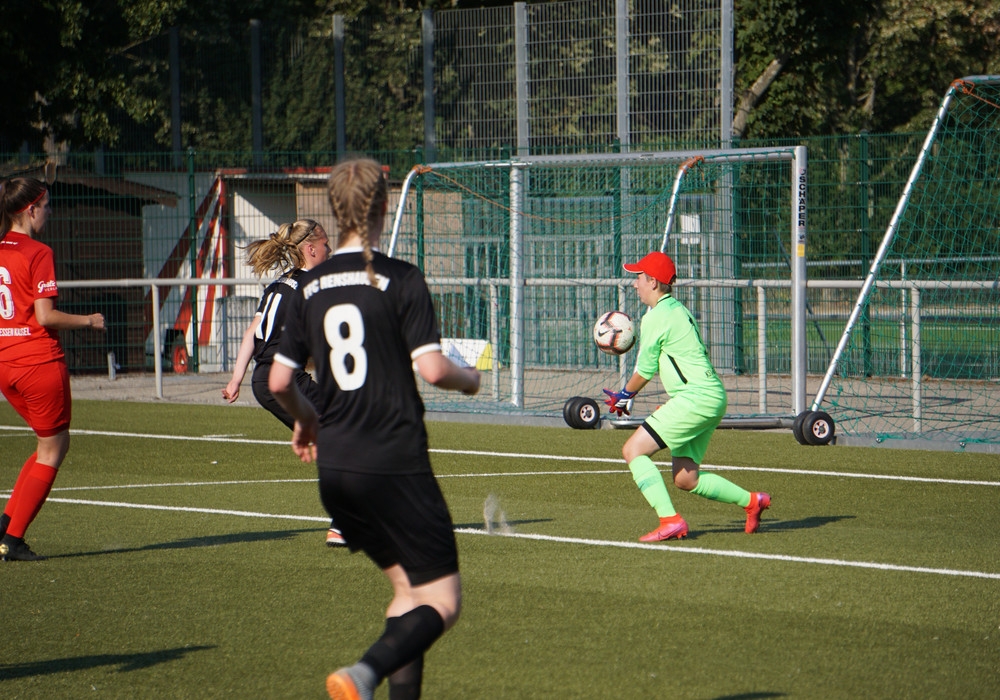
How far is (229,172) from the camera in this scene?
1991 centimetres

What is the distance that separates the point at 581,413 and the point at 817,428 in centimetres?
268

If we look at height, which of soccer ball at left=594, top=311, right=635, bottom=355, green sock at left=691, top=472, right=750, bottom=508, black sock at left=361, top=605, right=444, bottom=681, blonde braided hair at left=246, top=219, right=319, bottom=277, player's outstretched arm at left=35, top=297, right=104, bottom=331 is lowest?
green sock at left=691, top=472, right=750, bottom=508

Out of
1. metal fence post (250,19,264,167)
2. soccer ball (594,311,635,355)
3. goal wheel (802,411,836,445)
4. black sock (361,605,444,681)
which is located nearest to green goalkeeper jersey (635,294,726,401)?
soccer ball (594,311,635,355)

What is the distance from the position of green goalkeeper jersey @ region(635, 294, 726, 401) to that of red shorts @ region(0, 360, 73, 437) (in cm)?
356

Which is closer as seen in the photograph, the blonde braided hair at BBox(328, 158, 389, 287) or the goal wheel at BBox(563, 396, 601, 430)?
the blonde braided hair at BBox(328, 158, 389, 287)

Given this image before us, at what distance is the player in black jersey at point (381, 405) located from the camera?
13.2 ft

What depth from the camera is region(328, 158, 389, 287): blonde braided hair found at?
4.12 m

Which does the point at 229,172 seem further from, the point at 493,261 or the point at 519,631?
the point at 519,631

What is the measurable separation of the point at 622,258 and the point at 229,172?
7314 mm

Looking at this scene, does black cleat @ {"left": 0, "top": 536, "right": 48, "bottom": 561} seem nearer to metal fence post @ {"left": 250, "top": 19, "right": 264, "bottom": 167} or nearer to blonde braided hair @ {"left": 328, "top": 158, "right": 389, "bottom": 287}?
blonde braided hair @ {"left": 328, "top": 158, "right": 389, "bottom": 287}

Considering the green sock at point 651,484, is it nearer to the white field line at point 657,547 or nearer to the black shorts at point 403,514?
the white field line at point 657,547

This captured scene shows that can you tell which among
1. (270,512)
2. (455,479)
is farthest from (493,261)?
(270,512)

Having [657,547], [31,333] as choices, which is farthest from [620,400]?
[31,333]

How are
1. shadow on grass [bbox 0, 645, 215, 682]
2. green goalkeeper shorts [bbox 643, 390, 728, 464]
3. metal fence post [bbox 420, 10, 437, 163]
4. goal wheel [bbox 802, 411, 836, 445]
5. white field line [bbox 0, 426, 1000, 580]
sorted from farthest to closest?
1. metal fence post [bbox 420, 10, 437, 163]
2. goal wheel [bbox 802, 411, 836, 445]
3. green goalkeeper shorts [bbox 643, 390, 728, 464]
4. white field line [bbox 0, 426, 1000, 580]
5. shadow on grass [bbox 0, 645, 215, 682]
